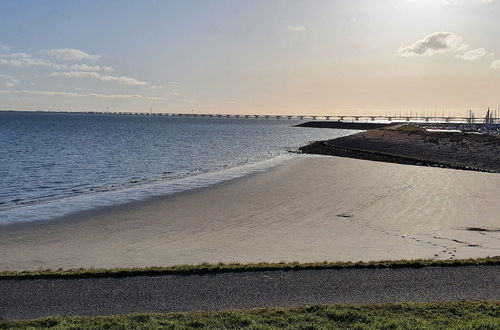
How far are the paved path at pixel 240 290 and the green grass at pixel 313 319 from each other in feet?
2.46

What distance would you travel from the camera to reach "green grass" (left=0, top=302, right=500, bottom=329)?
8.10 m

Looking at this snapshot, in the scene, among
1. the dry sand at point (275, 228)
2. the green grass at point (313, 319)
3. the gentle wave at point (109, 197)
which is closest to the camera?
the green grass at point (313, 319)

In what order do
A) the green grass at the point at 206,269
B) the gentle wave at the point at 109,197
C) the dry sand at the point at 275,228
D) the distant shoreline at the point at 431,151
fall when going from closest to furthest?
the green grass at the point at 206,269, the dry sand at the point at 275,228, the gentle wave at the point at 109,197, the distant shoreline at the point at 431,151

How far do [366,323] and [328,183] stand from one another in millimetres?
25193

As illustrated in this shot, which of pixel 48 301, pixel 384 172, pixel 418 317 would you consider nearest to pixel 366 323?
pixel 418 317

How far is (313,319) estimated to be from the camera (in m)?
8.45

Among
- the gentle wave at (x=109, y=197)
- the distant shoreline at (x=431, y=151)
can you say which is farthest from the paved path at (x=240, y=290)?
the distant shoreline at (x=431, y=151)

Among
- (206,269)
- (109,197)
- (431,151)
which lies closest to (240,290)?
(206,269)

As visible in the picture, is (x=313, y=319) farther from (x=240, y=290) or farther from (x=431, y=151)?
(x=431, y=151)

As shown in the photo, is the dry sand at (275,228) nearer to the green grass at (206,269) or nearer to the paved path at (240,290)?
the green grass at (206,269)

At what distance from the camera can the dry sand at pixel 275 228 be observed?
15156 millimetres

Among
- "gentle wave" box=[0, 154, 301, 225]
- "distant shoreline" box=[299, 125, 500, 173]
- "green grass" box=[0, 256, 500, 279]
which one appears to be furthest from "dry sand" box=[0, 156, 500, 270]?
"distant shoreline" box=[299, 125, 500, 173]

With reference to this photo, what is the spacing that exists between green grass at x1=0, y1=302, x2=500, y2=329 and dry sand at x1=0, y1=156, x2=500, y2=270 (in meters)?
5.32

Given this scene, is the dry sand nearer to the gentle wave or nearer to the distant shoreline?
the gentle wave
